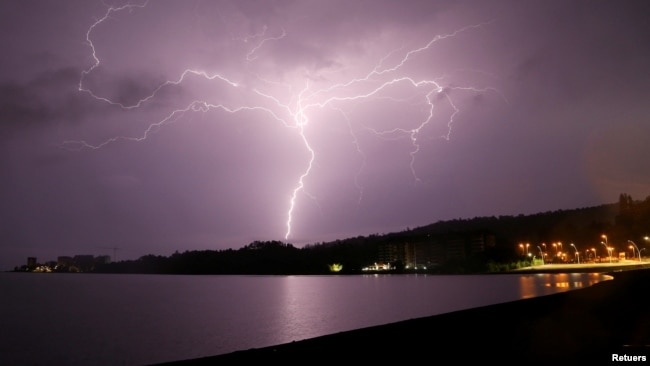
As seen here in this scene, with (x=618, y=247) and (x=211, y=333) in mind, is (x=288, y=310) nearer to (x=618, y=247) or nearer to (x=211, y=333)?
(x=211, y=333)

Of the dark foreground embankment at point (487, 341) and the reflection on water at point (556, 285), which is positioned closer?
the dark foreground embankment at point (487, 341)

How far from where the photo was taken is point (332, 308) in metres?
41.8

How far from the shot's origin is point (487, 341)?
10.1 meters

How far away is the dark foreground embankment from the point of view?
324 inches

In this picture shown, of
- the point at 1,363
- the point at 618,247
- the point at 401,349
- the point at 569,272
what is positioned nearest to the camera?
the point at 401,349

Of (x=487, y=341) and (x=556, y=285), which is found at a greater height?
(x=487, y=341)

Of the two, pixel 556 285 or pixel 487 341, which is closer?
pixel 487 341

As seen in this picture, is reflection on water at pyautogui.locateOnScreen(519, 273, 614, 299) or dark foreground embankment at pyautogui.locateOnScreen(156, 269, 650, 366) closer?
dark foreground embankment at pyautogui.locateOnScreen(156, 269, 650, 366)

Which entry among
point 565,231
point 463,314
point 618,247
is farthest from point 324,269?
point 463,314

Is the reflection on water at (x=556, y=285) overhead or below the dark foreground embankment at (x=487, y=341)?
below

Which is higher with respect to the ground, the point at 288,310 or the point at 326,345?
the point at 326,345

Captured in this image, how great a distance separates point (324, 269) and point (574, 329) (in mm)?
189316

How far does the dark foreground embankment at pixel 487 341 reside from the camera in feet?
27.0

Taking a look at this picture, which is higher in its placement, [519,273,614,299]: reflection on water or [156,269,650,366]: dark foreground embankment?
[156,269,650,366]: dark foreground embankment
